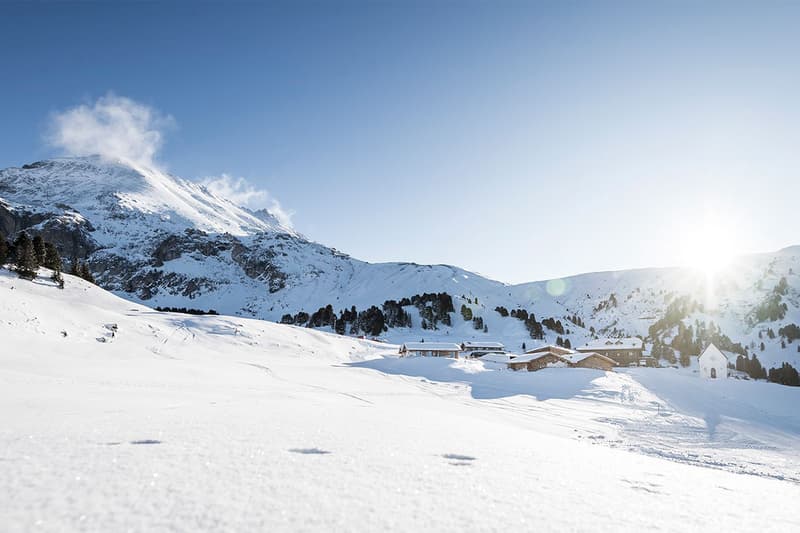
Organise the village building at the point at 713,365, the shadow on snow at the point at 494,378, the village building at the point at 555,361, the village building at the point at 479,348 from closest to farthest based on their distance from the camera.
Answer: the shadow on snow at the point at 494,378 → the village building at the point at 555,361 → the village building at the point at 713,365 → the village building at the point at 479,348

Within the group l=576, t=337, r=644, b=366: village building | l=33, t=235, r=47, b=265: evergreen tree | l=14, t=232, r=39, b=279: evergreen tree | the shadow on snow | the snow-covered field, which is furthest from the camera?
l=576, t=337, r=644, b=366: village building

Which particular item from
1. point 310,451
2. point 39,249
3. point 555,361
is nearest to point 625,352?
point 555,361

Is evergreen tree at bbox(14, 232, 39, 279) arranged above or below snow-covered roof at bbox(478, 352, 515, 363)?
above

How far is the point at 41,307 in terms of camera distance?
36.1m

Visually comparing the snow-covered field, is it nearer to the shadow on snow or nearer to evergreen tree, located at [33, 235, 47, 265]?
the shadow on snow

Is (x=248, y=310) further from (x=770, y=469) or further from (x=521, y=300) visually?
(x=770, y=469)

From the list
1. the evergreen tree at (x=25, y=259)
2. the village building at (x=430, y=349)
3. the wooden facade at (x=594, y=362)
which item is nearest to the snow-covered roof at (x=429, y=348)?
the village building at (x=430, y=349)

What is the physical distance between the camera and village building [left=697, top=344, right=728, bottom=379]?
71.4m

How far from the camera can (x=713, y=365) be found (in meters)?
72.1

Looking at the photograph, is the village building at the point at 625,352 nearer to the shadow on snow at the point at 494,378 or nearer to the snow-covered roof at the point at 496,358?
the snow-covered roof at the point at 496,358

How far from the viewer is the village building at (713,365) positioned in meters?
A: 71.4

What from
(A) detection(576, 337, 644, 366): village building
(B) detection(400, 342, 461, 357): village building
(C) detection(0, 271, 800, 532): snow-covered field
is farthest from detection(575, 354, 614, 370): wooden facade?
(C) detection(0, 271, 800, 532): snow-covered field

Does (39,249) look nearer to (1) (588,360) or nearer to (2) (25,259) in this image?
(2) (25,259)

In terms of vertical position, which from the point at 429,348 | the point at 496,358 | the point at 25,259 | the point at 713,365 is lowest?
the point at 496,358
